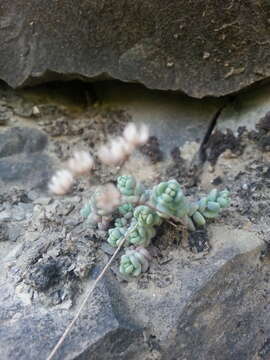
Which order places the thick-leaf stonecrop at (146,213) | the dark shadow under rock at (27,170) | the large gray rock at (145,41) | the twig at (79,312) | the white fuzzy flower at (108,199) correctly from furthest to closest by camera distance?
1. the dark shadow under rock at (27,170)
2. the large gray rock at (145,41)
3. the white fuzzy flower at (108,199)
4. the thick-leaf stonecrop at (146,213)
5. the twig at (79,312)

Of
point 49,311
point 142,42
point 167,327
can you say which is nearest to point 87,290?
point 49,311

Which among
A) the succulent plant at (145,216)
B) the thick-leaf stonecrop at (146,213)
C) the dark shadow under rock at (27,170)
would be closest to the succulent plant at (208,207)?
the thick-leaf stonecrop at (146,213)

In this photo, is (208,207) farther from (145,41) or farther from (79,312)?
(145,41)

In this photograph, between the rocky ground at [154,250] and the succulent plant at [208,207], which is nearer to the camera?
the rocky ground at [154,250]

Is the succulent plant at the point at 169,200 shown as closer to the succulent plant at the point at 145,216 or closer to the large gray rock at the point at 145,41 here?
the succulent plant at the point at 145,216

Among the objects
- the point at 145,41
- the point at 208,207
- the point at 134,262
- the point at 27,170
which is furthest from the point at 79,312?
the point at 145,41

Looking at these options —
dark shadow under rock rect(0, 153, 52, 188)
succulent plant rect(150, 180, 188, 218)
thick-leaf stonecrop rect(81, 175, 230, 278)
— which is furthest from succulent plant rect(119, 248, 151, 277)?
dark shadow under rock rect(0, 153, 52, 188)

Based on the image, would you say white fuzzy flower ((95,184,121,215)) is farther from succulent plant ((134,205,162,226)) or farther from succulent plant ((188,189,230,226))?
succulent plant ((188,189,230,226))
